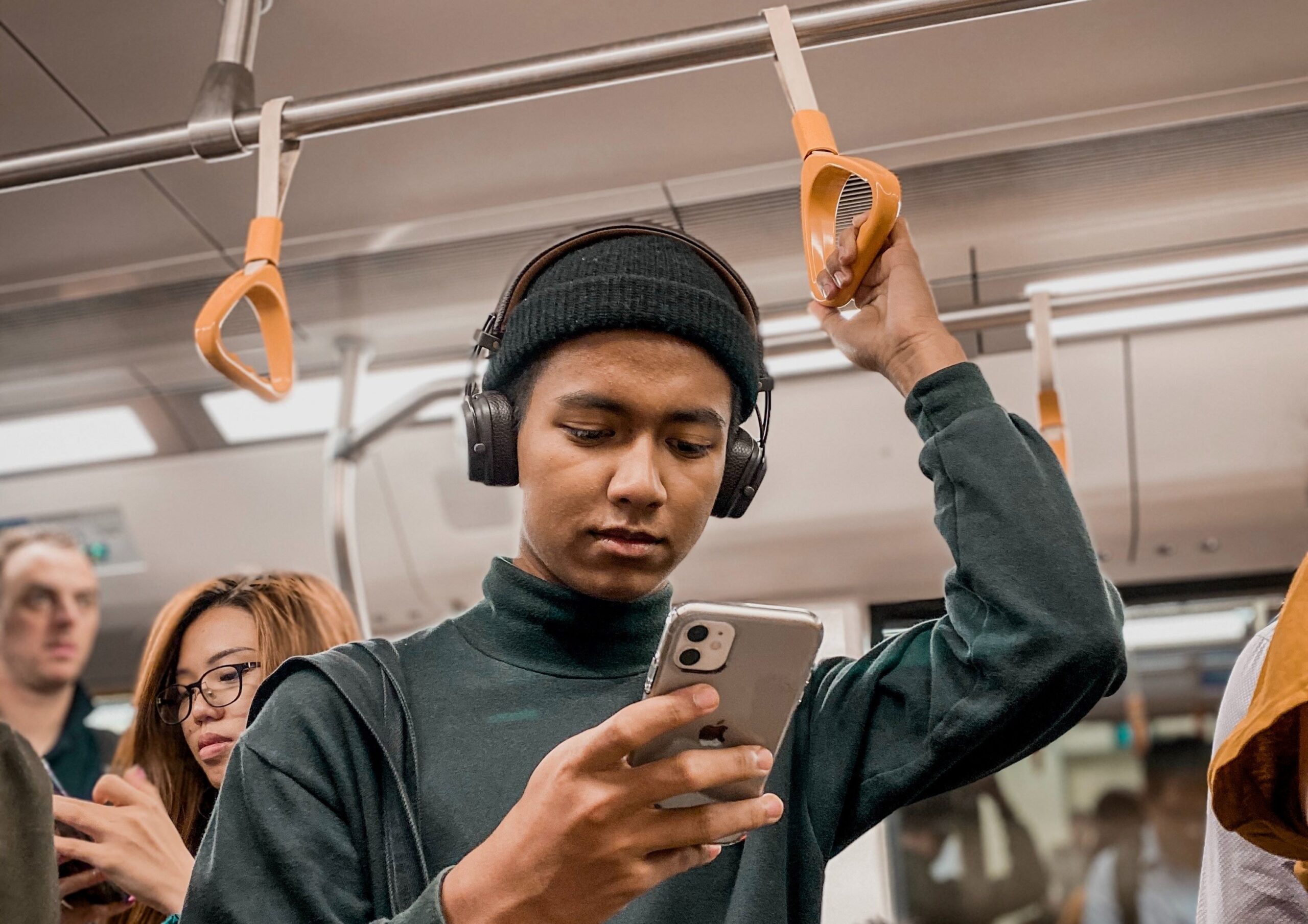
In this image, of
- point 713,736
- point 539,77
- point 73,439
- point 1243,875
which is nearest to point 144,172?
point 539,77

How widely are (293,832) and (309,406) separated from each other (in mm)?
2514

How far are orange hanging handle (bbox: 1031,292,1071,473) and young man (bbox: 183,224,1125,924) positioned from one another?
54 cm

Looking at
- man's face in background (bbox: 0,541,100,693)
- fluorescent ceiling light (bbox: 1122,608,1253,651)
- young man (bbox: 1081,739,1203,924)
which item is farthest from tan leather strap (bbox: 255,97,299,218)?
young man (bbox: 1081,739,1203,924)

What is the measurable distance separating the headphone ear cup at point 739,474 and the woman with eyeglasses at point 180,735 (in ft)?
1.78

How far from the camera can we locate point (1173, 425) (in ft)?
9.13

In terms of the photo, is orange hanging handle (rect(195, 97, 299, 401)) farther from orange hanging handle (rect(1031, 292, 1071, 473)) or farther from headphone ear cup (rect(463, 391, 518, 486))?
orange hanging handle (rect(1031, 292, 1071, 473))

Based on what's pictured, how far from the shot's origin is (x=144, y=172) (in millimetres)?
2451

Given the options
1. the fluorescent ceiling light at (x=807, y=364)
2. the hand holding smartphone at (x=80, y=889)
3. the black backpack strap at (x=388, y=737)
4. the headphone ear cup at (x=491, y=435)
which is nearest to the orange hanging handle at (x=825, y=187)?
the headphone ear cup at (x=491, y=435)

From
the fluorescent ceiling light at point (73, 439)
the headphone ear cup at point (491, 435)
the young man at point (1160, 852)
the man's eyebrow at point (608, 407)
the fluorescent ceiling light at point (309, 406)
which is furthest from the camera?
the young man at point (1160, 852)

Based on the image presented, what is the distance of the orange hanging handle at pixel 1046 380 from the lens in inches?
71.3

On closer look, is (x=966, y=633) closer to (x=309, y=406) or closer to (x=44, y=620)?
(x=44, y=620)

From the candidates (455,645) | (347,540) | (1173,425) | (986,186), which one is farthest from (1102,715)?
(455,645)

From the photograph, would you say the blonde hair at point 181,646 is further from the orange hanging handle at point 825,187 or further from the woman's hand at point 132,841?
the orange hanging handle at point 825,187

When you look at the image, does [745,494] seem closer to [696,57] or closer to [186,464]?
[696,57]
